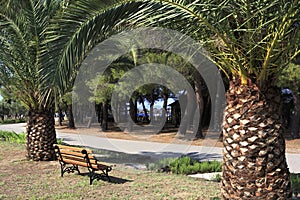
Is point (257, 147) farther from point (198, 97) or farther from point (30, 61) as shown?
point (198, 97)

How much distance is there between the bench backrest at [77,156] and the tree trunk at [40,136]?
182 centimetres

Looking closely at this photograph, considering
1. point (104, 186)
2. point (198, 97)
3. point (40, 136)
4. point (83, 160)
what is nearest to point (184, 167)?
point (104, 186)

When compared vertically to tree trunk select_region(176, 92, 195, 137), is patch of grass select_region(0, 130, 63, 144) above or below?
below

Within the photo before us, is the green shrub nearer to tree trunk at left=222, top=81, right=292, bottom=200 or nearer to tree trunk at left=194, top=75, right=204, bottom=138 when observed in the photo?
tree trunk at left=194, top=75, right=204, bottom=138

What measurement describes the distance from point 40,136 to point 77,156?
2810 mm

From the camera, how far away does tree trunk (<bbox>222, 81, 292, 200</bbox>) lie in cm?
331

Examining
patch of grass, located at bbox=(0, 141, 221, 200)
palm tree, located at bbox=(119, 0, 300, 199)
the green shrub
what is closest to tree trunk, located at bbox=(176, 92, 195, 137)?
the green shrub

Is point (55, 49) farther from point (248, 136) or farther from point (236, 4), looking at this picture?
point (248, 136)

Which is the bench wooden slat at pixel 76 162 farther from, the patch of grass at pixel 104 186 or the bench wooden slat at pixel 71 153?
the patch of grass at pixel 104 186

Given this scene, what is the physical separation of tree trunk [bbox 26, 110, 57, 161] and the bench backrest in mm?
1820

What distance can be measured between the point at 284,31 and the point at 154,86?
1146 cm

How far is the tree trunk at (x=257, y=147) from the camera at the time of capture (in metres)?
3.31

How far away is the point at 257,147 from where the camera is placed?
10.9 ft

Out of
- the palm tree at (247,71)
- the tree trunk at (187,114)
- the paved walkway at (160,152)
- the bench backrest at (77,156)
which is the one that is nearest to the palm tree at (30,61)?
the bench backrest at (77,156)
